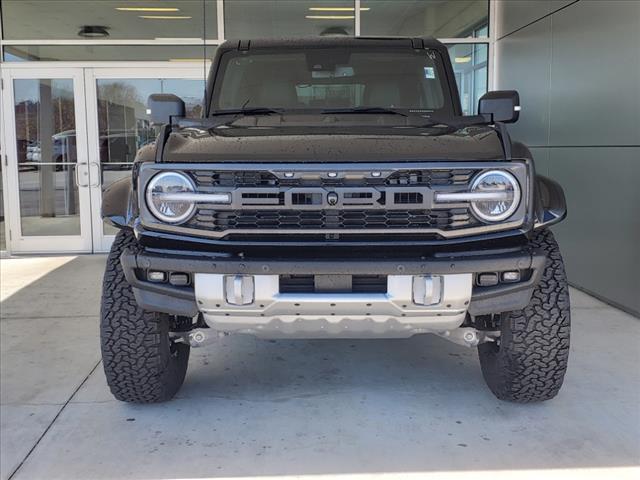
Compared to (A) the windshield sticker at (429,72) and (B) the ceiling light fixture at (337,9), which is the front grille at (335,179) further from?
(B) the ceiling light fixture at (337,9)

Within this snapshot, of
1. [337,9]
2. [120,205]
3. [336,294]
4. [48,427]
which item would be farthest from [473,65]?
[48,427]

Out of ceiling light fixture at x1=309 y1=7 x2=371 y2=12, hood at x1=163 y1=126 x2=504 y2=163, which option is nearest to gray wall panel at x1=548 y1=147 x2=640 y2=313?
hood at x1=163 y1=126 x2=504 y2=163

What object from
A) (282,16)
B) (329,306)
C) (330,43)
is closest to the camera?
(329,306)

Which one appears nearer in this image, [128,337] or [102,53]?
[128,337]

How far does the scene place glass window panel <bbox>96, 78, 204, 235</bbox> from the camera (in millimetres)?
8211

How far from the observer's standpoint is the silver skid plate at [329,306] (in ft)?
8.63

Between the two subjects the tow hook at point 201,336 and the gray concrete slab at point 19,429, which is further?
the tow hook at point 201,336

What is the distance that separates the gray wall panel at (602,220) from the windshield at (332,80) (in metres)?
2.17

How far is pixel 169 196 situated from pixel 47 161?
6224mm

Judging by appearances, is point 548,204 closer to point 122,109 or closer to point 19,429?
point 19,429

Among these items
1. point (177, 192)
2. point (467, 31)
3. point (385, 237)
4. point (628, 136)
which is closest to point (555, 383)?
point (385, 237)

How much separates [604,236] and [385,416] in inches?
126

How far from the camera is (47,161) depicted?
8211 mm

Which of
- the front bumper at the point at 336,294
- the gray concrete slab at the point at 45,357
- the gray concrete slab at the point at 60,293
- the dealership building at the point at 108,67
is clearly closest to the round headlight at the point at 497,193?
the front bumper at the point at 336,294
